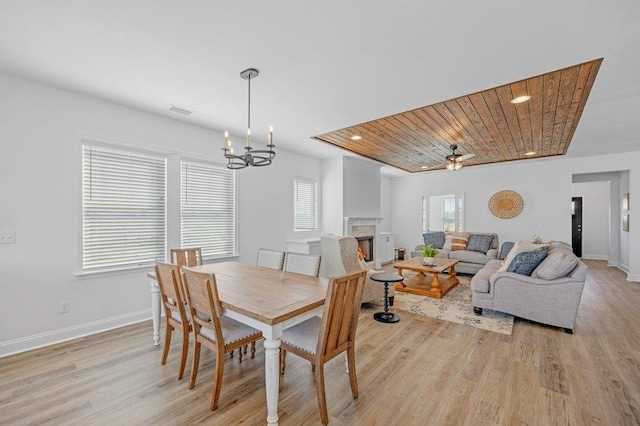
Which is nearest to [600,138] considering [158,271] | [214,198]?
[214,198]

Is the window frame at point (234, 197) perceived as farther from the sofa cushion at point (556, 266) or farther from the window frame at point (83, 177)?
the sofa cushion at point (556, 266)

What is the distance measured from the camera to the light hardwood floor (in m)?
1.91

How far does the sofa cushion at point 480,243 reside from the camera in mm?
6512

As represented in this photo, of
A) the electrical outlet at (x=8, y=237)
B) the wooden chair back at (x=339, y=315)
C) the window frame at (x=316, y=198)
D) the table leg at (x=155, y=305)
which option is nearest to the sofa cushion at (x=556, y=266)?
the wooden chair back at (x=339, y=315)

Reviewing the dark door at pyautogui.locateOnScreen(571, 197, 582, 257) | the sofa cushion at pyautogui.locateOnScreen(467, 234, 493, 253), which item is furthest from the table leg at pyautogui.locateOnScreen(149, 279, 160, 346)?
the dark door at pyautogui.locateOnScreen(571, 197, 582, 257)

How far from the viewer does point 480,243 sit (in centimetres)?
658

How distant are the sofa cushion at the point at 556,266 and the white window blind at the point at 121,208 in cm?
489

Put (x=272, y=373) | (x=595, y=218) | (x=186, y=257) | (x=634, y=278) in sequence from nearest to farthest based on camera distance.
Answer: (x=272, y=373) < (x=186, y=257) < (x=634, y=278) < (x=595, y=218)

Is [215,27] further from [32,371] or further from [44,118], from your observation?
[32,371]

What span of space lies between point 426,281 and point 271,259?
11.4 feet

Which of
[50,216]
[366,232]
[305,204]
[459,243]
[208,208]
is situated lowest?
[459,243]

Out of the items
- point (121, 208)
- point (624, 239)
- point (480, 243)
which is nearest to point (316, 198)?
point (121, 208)

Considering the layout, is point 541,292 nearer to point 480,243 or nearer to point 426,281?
point 426,281

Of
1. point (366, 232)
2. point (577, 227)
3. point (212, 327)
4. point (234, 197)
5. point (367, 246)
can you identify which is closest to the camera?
point (212, 327)
